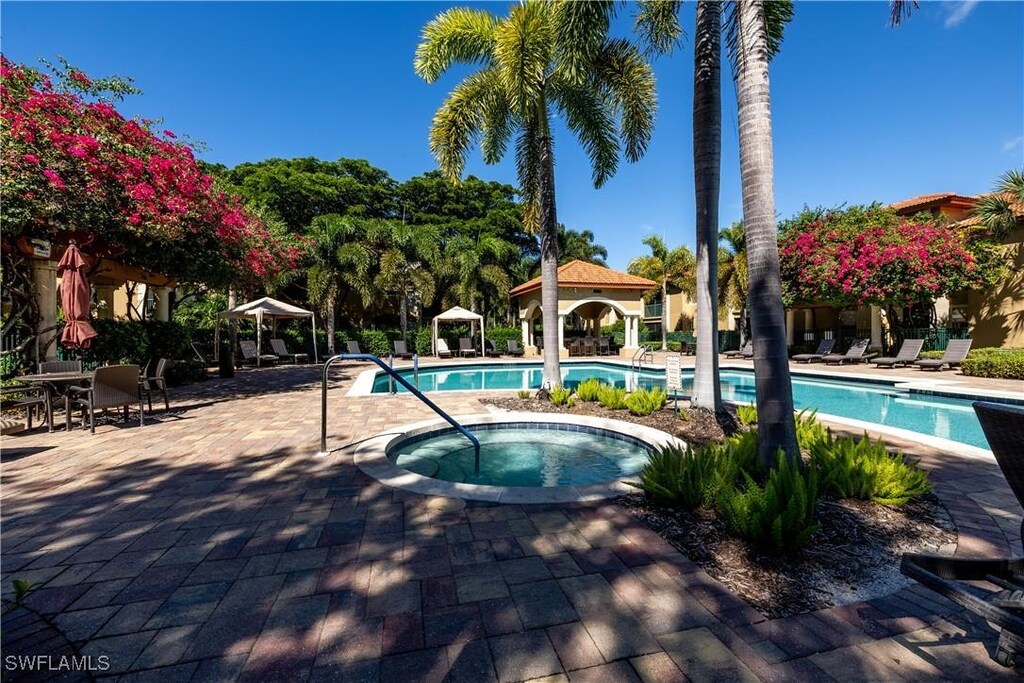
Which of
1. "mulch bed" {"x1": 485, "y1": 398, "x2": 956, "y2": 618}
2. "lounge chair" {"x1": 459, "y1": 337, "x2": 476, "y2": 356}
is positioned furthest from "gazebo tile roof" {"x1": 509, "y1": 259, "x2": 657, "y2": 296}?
"mulch bed" {"x1": 485, "y1": 398, "x2": 956, "y2": 618}

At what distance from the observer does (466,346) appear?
22406mm

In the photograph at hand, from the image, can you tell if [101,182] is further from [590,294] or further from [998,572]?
[590,294]

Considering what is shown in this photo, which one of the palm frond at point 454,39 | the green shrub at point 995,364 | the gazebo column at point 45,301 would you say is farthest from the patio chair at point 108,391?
the green shrub at point 995,364

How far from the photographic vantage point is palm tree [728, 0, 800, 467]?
355cm

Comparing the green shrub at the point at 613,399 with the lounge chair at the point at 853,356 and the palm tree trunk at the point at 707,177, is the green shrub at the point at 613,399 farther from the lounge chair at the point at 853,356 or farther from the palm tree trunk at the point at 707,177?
the lounge chair at the point at 853,356

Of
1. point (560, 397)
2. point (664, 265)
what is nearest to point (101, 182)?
point (560, 397)

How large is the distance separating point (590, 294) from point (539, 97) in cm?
1371

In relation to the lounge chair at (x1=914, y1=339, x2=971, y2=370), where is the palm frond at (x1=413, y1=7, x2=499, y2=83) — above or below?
above

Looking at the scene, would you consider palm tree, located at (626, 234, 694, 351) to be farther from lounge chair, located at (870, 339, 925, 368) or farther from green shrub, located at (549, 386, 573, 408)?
green shrub, located at (549, 386, 573, 408)

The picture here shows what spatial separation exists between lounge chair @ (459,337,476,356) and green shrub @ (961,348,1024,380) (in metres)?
19.0

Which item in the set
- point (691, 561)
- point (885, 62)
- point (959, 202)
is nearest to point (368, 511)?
point (691, 561)

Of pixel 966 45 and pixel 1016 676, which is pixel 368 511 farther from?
pixel 966 45

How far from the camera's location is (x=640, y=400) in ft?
24.2

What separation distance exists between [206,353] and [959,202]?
113 ft
